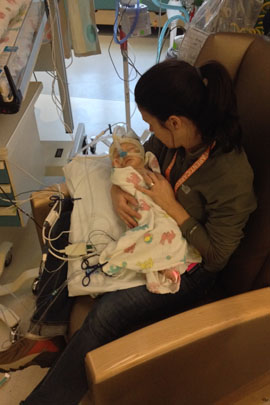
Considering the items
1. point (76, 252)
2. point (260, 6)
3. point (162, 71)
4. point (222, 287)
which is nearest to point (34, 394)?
point (76, 252)

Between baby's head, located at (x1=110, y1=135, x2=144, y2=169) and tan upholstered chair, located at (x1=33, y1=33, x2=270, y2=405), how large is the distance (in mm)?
306

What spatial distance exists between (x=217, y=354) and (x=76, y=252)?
0.50m

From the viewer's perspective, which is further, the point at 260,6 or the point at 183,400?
the point at 260,6

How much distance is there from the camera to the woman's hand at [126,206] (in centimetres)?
112

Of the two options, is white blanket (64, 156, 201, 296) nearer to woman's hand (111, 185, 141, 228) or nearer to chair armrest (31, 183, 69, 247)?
woman's hand (111, 185, 141, 228)

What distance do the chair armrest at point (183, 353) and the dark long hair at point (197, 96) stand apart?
43 centimetres

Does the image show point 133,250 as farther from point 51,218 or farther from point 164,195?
point 51,218

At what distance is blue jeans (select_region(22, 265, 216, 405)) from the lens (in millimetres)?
1027

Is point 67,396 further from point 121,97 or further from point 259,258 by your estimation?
point 121,97

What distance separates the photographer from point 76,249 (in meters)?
1.16

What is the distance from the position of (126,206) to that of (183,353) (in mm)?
458

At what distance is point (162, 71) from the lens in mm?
931

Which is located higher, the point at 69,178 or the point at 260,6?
the point at 260,6

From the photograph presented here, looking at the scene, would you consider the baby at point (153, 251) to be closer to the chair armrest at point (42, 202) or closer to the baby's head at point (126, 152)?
the baby's head at point (126, 152)
